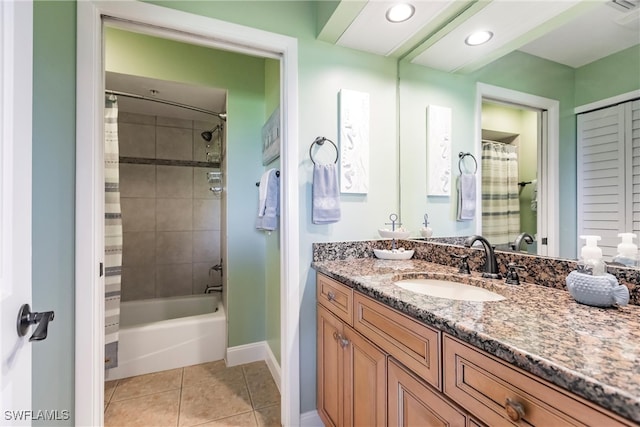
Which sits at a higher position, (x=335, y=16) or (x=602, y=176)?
(x=335, y=16)

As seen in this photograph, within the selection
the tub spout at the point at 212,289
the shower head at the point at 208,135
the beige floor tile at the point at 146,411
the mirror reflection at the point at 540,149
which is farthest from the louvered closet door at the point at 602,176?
the shower head at the point at 208,135

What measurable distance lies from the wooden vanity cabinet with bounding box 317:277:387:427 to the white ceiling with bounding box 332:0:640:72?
124 centimetres

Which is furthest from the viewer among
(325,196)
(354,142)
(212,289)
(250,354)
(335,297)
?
(212,289)

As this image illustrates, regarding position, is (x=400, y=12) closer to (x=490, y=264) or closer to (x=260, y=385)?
(x=490, y=264)

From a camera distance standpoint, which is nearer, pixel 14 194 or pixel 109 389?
pixel 14 194

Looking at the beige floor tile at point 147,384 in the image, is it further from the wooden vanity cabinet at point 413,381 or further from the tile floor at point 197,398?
the wooden vanity cabinet at point 413,381

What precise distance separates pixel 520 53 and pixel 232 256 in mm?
2161

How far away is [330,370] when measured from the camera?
1.35m

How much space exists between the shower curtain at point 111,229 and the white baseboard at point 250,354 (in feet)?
2.56

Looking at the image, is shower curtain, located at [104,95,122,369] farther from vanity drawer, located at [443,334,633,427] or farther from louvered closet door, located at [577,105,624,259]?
louvered closet door, located at [577,105,624,259]

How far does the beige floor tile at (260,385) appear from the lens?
1792 mm

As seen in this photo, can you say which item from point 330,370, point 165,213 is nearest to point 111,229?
point 165,213

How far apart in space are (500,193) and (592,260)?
54 cm

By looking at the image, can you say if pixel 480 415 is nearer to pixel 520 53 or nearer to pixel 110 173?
pixel 520 53
